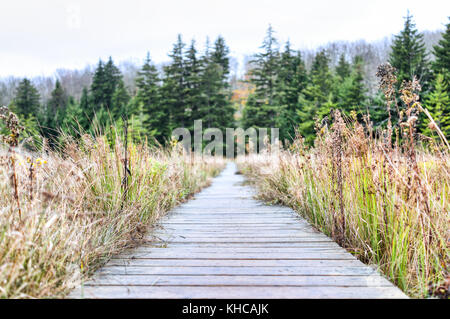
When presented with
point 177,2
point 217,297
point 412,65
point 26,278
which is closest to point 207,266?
point 217,297

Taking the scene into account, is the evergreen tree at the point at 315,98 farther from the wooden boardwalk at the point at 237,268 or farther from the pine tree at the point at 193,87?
the wooden boardwalk at the point at 237,268

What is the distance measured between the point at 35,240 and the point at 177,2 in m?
10.2

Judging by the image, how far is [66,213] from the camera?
1.64 metres

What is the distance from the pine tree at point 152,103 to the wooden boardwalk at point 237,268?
26.0 metres

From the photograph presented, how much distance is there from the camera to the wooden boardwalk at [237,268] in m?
1.24

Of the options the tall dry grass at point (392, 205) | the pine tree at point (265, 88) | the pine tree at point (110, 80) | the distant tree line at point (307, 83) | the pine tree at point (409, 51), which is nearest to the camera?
the tall dry grass at point (392, 205)

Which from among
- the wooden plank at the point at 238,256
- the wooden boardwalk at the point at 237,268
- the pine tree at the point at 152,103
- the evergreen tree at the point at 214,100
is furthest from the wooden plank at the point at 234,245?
the pine tree at the point at 152,103

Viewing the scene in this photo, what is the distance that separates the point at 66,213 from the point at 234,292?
1136 mm

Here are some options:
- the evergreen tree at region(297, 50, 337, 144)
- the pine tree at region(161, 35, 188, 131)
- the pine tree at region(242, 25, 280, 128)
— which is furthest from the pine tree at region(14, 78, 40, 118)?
the evergreen tree at region(297, 50, 337, 144)

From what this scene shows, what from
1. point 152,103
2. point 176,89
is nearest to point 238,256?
point 176,89

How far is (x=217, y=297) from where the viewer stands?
120cm

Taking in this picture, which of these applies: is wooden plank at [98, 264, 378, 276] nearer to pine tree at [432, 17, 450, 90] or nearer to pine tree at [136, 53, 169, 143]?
pine tree at [432, 17, 450, 90]

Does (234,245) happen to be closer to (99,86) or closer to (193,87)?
(193,87)

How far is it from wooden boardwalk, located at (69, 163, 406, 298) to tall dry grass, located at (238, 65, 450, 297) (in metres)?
0.14
